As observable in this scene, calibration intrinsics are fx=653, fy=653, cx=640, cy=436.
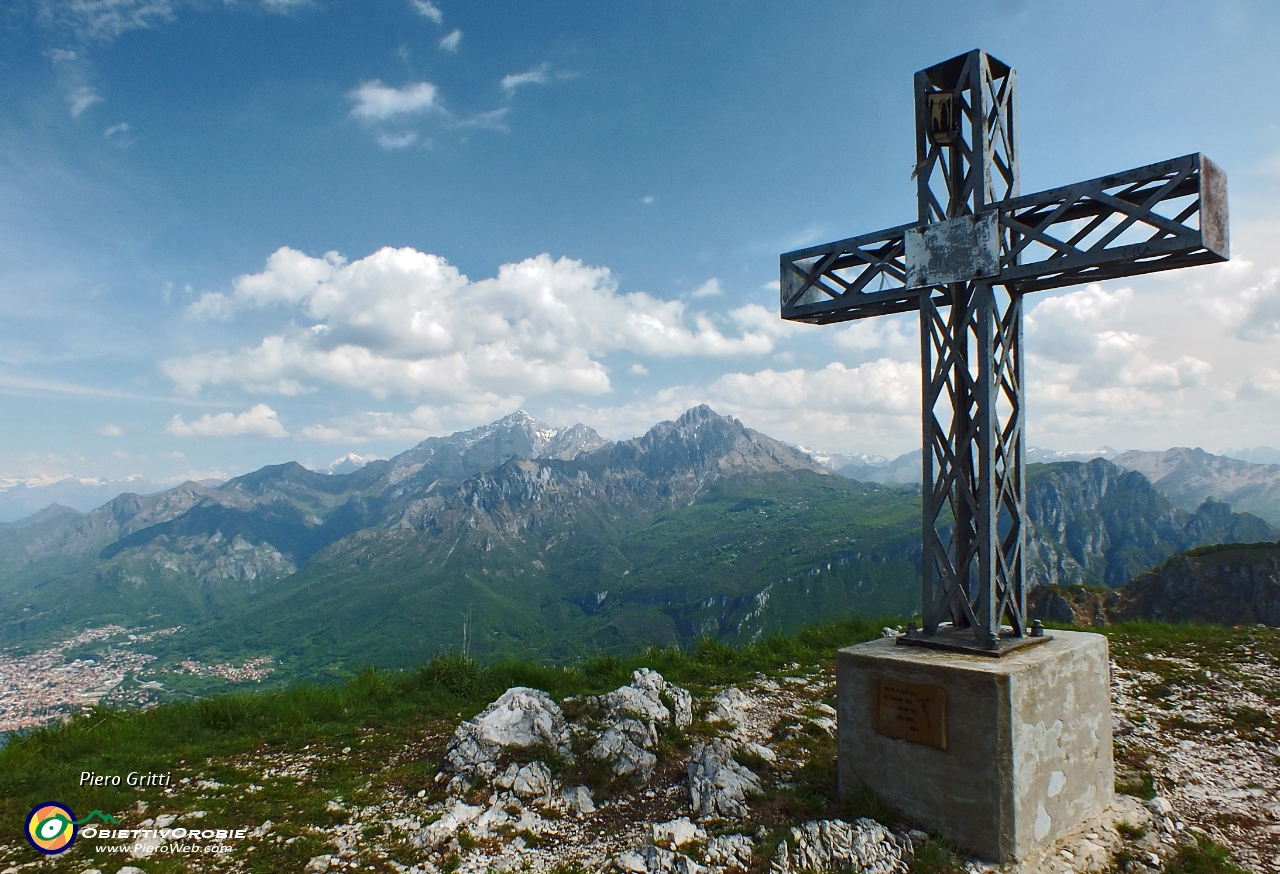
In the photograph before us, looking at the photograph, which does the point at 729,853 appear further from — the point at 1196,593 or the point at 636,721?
the point at 1196,593

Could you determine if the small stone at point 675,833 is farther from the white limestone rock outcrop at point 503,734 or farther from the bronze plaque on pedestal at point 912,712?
the bronze plaque on pedestal at point 912,712

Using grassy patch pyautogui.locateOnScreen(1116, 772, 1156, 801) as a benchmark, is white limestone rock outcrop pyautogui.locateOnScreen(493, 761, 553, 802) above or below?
above

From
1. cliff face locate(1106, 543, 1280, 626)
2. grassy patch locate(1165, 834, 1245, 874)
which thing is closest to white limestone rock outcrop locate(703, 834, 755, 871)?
grassy patch locate(1165, 834, 1245, 874)

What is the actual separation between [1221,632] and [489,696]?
16.4m

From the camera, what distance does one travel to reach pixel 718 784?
27.6 ft

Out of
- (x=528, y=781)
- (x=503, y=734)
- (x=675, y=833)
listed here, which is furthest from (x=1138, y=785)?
(x=503, y=734)

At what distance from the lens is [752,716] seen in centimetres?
1125

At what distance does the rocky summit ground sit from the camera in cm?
681

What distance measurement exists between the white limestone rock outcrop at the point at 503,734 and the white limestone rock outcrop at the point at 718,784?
1931mm

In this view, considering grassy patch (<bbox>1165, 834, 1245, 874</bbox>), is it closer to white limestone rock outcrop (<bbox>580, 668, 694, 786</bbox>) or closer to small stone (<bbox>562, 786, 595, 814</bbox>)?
white limestone rock outcrop (<bbox>580, 668, 694, 786</bbox>)

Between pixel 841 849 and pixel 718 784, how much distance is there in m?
1.98

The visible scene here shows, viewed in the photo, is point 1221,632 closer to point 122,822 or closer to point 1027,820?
point 1027,820

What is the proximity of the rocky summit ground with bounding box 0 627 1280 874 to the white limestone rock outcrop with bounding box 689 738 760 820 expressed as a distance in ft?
0.08

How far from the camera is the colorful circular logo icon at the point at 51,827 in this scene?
6719mm
